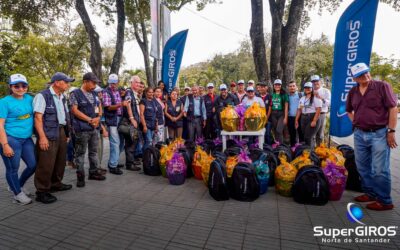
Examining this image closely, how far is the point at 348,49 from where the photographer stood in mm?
5133

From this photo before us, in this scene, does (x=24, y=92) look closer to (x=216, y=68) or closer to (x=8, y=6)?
(x=8, y=6)

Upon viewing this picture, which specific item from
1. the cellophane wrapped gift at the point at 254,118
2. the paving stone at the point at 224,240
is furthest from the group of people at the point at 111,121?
the paving stone at the point at 224,240

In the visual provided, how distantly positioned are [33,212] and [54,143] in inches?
41.0

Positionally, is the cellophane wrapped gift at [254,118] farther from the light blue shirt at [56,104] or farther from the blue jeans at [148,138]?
the light blue shirt at [56,104]

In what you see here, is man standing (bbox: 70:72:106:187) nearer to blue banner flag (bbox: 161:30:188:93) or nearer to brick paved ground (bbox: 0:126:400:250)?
brick paved ground (bbox: 0:126:400:250)

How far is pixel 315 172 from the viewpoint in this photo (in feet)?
12.4

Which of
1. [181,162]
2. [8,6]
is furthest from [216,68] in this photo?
[181,162]

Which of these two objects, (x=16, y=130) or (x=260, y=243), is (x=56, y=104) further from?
(x=260, y=243)

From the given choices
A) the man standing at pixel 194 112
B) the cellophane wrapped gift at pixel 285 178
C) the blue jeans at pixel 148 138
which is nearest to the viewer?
the cellophane wrapped gift at pixel 285 178

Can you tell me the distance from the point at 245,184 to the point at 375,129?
1978 mm

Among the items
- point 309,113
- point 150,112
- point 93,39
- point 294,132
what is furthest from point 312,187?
point 93,39

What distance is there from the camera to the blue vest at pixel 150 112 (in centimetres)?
602

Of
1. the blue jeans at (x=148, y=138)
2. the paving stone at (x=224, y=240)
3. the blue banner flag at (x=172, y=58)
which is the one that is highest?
the blue banner flag at (x=172, y=58)

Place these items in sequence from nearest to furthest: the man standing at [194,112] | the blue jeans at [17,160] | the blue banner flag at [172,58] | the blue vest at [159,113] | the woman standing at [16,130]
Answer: the woman standing at [16,130], the blue jeans at [17,160], the blue vest at [159,113], the man standing at [194,112], the blue banner flag at [172,58]
